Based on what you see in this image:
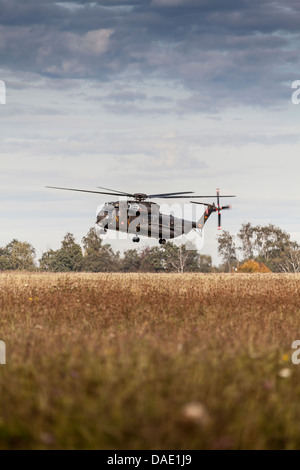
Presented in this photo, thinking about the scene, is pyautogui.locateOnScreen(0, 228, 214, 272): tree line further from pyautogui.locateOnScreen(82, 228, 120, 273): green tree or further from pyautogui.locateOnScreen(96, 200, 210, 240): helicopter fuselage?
pyautogui.locateOnScreen(96, 200, 210, 240): helicopter fuselage

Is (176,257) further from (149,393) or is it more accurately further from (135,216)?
(149,393)

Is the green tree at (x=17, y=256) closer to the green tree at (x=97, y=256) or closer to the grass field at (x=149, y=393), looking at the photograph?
the green tree at (x=97, y=256)

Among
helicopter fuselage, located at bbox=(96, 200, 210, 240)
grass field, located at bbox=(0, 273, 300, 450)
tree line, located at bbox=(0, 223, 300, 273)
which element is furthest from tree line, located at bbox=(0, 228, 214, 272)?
grass field, located at bbox=(0, 273, 300, 450)

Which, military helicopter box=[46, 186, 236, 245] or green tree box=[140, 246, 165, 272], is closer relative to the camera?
→ military helicopter box=[46, 186, 236, 245]

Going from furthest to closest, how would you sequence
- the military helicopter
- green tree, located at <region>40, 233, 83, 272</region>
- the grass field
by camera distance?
green tree, located at <region>40, 233, 83, 272</region>
the military helicopter
the grass field

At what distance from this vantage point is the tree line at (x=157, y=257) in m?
87.6

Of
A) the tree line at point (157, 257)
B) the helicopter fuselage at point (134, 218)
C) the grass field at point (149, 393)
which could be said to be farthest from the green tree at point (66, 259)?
the grass field at point (149, 393)

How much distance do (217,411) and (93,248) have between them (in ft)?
296

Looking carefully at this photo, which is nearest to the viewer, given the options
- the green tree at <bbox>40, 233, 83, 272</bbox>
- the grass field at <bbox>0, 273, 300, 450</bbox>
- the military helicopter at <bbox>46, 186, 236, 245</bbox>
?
the grass field at <bbox>0, 273, 300, 450</bbox>

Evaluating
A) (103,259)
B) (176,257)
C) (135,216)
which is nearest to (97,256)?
(103,259)

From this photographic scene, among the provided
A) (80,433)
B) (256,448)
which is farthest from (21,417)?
(256,448)

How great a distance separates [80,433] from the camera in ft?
11.2

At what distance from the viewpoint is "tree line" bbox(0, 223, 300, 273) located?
8762 cm

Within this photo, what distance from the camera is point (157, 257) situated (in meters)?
89.0
